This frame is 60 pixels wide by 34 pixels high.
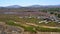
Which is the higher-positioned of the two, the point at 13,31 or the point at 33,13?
the point at 33,13

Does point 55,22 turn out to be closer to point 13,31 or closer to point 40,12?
point 40,12

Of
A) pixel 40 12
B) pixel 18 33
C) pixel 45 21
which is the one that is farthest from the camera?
pixel 40 12

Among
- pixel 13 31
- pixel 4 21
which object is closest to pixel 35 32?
pixel 13 31

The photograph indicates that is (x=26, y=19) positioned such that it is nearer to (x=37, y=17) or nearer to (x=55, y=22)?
(x=37, y=17)

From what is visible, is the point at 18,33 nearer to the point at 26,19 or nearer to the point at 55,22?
the point at 26,19

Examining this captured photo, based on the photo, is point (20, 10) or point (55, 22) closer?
point (55, 22)

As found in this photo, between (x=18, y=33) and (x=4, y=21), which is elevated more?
(x=4, y=21)

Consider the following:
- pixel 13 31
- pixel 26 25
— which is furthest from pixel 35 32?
pixel 13 31

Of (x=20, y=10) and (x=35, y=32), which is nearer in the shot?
(x=35, y=32)

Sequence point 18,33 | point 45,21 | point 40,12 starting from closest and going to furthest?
1. point 18,33
2. point 45,21
3. point 40,12
